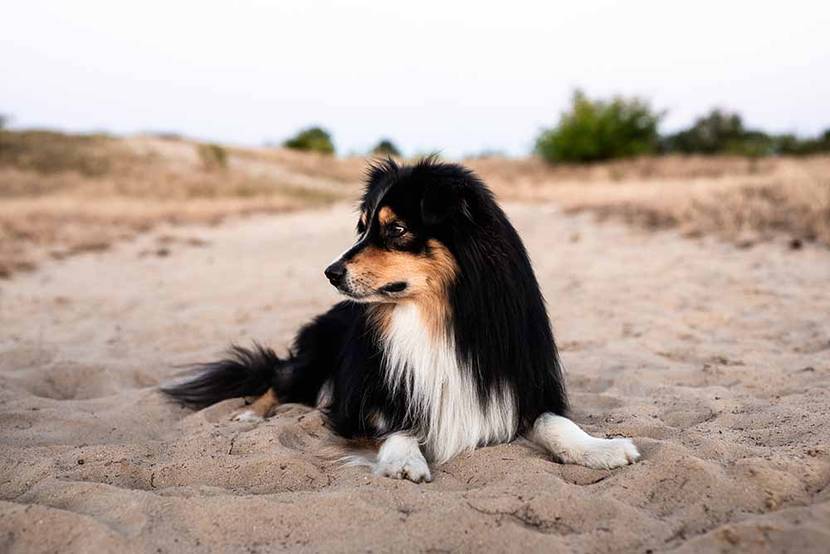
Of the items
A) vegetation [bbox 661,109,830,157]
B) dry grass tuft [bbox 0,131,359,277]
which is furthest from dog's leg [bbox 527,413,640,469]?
vegetation [bbox 661,109,830,157]

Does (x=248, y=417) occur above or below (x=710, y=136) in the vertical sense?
below

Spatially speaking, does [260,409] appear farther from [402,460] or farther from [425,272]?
[425,272]

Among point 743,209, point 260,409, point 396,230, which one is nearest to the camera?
point 396,230

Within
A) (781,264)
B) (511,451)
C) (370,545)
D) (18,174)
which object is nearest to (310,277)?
(781,264)

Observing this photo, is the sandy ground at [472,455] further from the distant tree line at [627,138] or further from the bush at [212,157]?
the bush at [212,157]

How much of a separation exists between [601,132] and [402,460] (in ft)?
104

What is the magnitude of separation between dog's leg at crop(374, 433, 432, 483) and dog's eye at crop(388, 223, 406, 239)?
3.12 feet

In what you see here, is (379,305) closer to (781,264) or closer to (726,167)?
(781,264)

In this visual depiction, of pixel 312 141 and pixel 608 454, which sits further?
pixel 312 141

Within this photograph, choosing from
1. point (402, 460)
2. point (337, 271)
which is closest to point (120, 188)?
point (337, 271)

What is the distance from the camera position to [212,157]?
123 ft

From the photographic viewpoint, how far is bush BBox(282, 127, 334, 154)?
49.8 metres

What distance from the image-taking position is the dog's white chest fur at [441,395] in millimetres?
3080

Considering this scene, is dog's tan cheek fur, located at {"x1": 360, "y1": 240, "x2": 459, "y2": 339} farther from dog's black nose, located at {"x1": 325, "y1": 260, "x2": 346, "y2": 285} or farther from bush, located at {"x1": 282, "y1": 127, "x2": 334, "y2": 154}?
bush, located at {"x1": 282, "y1": 127, "x2": 334, "y2": 154}
